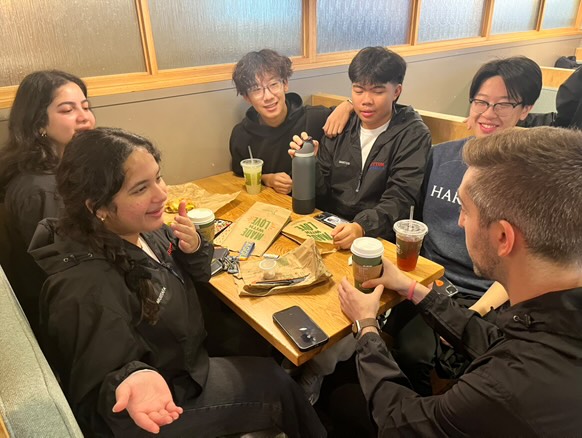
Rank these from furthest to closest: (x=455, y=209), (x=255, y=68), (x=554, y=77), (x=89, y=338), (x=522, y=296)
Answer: (x=554, y=77) < (x=255, y=68) < (x=455, y=209) < (x=89, y=338) < (x=522, y=296)

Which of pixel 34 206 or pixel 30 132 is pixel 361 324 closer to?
pixel 34 206

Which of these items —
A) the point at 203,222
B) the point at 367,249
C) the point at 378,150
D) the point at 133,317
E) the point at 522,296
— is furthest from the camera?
the point at 378,150

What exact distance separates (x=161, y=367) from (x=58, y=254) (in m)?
0.41

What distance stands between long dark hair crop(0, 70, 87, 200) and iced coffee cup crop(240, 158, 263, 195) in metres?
0.77

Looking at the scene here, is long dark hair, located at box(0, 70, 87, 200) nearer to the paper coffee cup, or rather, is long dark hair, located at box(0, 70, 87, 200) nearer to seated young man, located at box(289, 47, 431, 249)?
the paper coffee cup

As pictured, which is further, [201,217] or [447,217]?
[447,217]

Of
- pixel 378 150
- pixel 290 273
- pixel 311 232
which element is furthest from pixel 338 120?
pixel 290 273

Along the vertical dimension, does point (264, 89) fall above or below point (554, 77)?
above

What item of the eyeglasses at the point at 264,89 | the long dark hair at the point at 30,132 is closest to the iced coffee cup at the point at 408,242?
the eyeglasses at the point at 264,89

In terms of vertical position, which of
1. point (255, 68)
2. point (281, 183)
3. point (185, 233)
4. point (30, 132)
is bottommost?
point (281, 183)

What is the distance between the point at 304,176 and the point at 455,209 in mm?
628

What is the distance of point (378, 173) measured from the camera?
1846 mm

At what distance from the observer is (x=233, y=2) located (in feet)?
7.17

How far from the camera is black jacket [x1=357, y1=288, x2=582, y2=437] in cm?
72
